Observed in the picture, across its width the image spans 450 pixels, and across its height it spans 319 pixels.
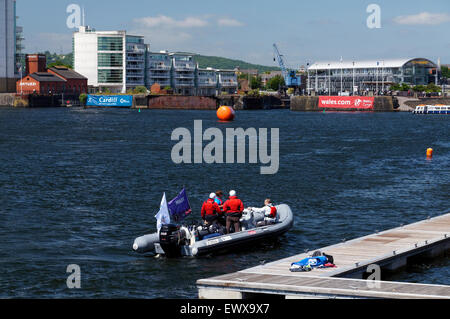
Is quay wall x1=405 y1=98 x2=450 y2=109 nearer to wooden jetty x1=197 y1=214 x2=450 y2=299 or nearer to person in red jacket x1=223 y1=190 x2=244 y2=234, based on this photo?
wooden jetty x1=197 y1=214 x2=450 y2=299

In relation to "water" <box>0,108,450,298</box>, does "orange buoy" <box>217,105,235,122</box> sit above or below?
above

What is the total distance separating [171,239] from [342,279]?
8478 millimetres

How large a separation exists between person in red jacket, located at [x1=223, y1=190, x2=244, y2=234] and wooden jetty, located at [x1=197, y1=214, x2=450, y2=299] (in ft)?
15.8

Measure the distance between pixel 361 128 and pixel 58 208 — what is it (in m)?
91.8

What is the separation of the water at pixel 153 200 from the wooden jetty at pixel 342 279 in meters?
0.99

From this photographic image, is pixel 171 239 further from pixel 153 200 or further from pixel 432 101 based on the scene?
pixel 432 101

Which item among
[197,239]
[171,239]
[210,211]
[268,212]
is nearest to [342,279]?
[171,239]

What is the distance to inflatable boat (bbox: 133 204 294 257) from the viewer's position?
2850cm

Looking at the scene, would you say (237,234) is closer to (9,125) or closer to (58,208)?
(58,208)

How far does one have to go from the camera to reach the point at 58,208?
41938 millimetres

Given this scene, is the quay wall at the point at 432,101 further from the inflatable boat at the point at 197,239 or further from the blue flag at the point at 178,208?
the blue flag at the point at 178,208
